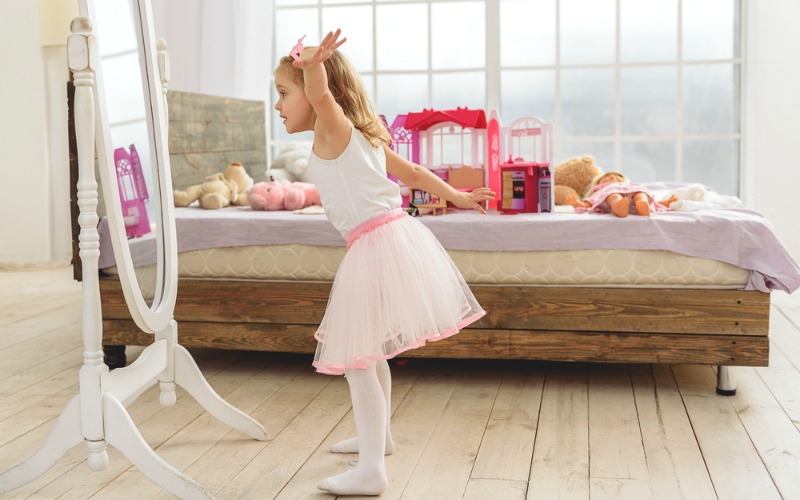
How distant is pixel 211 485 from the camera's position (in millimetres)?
1906

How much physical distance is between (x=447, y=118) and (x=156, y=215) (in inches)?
46.1

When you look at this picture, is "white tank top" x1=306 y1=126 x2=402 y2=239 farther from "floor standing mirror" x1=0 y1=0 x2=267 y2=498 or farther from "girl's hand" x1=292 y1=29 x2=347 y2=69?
"floor standing mirror" x1=0 y1=0 x2=267 y2=498

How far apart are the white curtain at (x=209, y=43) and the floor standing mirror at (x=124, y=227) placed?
263 cm

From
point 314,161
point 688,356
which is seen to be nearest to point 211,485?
point 314,161

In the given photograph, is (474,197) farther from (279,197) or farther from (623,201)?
(279,197)

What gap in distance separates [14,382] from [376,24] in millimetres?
3021

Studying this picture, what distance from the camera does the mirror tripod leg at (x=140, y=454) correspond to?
1.77 meters

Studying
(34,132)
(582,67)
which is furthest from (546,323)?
(34,132)

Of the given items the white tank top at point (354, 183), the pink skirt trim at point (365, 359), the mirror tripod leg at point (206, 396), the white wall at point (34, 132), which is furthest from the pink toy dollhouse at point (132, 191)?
the white wall at point (34, 132)

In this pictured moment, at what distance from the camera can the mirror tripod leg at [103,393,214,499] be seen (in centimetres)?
177

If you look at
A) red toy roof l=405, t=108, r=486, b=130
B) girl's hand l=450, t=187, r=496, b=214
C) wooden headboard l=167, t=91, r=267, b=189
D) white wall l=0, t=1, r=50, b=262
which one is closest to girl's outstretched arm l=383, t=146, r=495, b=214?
girl's hand l=450, t=187, r=496, b=214

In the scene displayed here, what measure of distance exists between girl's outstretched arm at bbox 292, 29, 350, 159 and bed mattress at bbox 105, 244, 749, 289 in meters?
0.81

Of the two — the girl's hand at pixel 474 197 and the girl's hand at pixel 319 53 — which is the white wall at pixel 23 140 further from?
the girl's hand at pixel 319 53

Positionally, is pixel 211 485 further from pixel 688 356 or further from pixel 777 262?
pixel 777 262
